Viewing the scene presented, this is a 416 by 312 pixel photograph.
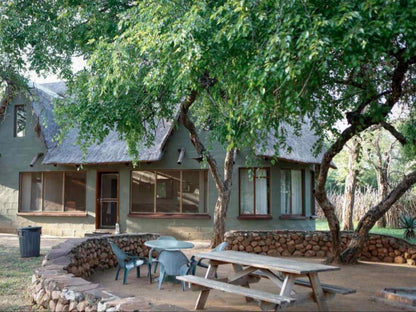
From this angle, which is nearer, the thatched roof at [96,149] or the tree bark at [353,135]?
the tree bark at [353,135]

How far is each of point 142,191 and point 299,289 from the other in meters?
9.65

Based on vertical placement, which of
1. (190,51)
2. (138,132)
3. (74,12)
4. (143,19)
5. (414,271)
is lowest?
(414,271)

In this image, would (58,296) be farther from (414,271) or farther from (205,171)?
(205,171)

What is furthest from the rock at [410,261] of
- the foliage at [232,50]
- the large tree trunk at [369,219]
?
the foliage at [232,50]

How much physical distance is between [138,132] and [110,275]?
3.21 m

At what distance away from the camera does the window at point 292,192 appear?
15883mm

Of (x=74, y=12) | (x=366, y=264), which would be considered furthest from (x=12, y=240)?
(x=366, y=264)

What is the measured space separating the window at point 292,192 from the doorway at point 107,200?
6.14m

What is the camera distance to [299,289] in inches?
314

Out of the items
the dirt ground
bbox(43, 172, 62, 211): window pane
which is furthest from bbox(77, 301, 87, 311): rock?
bbox(43, 172, 62, 211): window pane

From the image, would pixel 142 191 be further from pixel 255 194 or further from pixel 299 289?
pixel 299 289

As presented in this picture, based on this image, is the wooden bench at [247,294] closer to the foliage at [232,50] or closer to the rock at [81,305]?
the rock at [81,305]

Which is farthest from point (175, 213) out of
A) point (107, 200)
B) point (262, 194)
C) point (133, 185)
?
point (262, 194)

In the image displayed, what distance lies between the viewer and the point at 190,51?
6.48m
